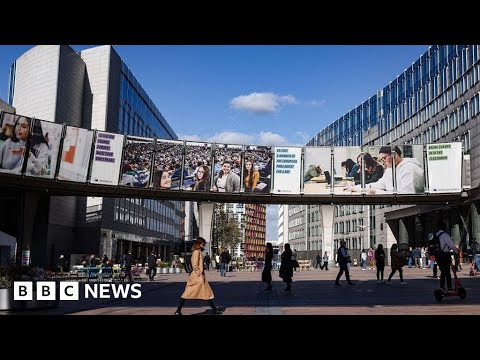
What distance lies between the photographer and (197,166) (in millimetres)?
50781

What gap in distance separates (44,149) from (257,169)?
1920 centimetres

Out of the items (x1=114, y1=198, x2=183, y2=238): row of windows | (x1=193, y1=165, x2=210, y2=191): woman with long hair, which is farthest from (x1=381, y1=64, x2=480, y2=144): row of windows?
(x1=114, y1=198, x2=183, y2=238): row of windows

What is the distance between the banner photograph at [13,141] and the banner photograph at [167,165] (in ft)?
39.2

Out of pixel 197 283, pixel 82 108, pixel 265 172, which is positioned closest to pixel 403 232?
pixel 265 172

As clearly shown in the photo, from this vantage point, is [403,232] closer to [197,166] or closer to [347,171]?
[347,171]

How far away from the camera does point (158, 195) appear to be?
5122cm

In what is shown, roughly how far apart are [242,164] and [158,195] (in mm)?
8369

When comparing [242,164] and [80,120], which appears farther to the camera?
[80,120]

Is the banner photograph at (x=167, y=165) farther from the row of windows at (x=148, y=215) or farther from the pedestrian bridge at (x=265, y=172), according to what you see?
the row of windows at (x=148, y=215)

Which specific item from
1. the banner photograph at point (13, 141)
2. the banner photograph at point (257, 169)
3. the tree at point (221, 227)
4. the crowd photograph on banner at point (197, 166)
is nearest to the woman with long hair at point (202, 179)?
the crowd photograph on banner at point (197, 166)

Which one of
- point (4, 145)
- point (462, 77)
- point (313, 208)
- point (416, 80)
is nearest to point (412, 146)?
point (462, 77)

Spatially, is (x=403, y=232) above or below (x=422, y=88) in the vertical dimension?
below
